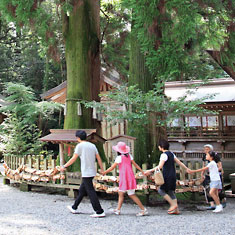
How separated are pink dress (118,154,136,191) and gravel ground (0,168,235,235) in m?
0.55

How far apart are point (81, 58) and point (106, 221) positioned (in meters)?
5.01

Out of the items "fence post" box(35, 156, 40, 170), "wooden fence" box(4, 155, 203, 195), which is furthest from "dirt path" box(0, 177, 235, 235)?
"fence post" box(35, 156, 40, 170)

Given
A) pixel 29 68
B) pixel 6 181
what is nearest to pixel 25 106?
pixel 29 68

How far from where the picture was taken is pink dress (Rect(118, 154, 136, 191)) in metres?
5.59

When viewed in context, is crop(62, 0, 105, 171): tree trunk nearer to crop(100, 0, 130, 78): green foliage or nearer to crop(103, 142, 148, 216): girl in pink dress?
crop(100, 0, 130, 78): green foliage

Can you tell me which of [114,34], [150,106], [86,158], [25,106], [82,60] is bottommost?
[86,158]

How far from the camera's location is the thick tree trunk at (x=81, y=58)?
Answer: 28.1ft

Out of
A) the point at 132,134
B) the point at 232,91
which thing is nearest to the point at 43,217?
the point at 132,134

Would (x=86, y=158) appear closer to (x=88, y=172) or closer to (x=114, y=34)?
(x=88, y=172)

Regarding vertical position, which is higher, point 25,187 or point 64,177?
point 64,177

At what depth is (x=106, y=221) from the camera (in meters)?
5.20

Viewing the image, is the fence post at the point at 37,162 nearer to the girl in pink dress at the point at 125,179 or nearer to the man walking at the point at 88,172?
the man walking at the point at 88,172

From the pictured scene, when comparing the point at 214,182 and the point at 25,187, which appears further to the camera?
the point at 25,187

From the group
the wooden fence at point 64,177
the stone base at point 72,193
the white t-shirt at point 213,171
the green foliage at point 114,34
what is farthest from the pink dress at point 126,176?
the green foliage at point 114,34
